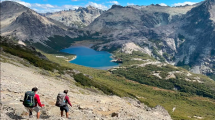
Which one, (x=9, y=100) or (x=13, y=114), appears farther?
(x=9, y=100)

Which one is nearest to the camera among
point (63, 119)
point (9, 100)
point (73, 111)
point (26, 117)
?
point (26, 117)

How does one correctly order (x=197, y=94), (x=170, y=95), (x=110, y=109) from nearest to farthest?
(x=110, y=109) < (x=170, y=95) < (x=197, y=94)

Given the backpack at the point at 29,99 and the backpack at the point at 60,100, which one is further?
the backpack at the point at 60,100

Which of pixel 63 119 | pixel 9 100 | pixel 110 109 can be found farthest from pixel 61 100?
pixel 110 109

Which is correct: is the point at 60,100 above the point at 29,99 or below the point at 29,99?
below

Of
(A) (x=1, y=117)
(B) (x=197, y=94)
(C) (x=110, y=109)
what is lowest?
(B) (x=197, y=94)

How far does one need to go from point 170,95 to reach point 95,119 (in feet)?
534

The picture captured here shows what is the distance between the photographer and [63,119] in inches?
951

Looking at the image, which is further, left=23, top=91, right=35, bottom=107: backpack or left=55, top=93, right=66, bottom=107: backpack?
left=55, top=93, right=66, bottom=107: backpack

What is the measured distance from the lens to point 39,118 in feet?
77.4

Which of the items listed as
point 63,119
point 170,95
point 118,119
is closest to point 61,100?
point 63,119

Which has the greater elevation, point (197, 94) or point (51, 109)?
point (51, 109)

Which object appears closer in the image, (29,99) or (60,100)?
(29,99)

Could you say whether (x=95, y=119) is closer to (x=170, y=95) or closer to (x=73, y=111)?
(x=73, y=111)
